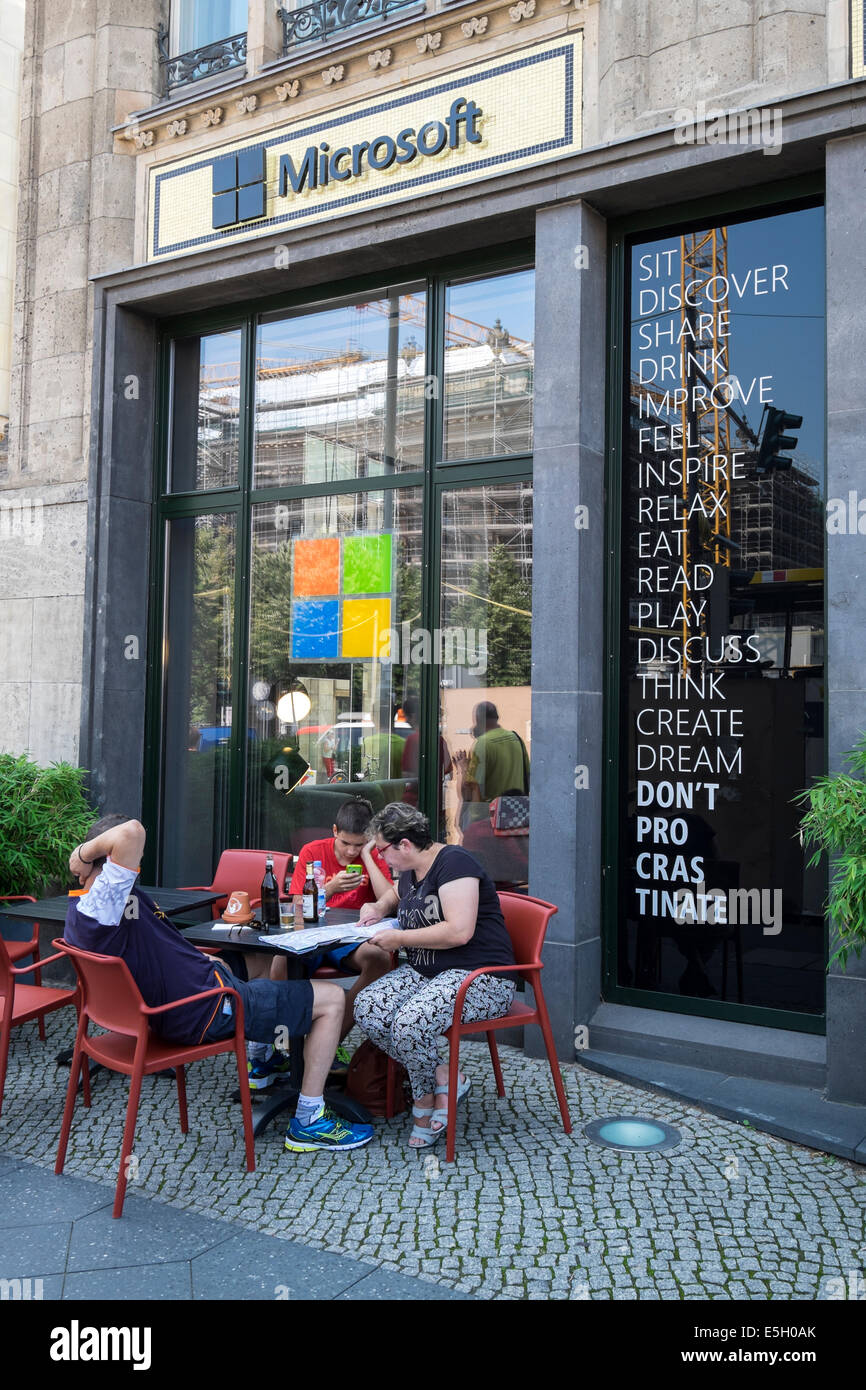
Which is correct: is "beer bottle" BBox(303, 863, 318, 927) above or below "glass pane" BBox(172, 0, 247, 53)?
below

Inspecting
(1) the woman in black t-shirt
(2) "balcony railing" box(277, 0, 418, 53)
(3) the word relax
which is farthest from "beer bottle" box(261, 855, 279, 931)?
(2) "balcony railing" box(277, 0, 418, 53)

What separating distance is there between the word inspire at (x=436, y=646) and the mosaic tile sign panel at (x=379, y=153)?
2.67 m

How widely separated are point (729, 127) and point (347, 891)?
4418 mm

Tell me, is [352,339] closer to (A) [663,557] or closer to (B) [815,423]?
(A) [663,557]

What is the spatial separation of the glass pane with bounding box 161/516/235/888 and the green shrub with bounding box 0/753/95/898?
34.4 inches

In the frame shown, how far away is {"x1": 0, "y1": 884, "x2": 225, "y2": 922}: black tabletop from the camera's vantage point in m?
5.75

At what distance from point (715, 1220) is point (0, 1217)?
2.65 meters

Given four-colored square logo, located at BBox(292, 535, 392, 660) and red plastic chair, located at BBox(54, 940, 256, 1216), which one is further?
four-colored square logo, located at BBox(292, 535, 392, 660)

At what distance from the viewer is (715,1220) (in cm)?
398

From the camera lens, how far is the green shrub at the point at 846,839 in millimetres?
4527

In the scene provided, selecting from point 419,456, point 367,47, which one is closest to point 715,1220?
point 419,456

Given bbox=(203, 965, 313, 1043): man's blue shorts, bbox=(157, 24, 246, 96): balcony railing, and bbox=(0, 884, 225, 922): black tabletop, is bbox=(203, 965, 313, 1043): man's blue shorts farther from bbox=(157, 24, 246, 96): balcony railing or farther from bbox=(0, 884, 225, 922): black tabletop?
bbox=(157, 24, 246, 96): balcony railing

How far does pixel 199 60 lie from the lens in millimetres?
7973
